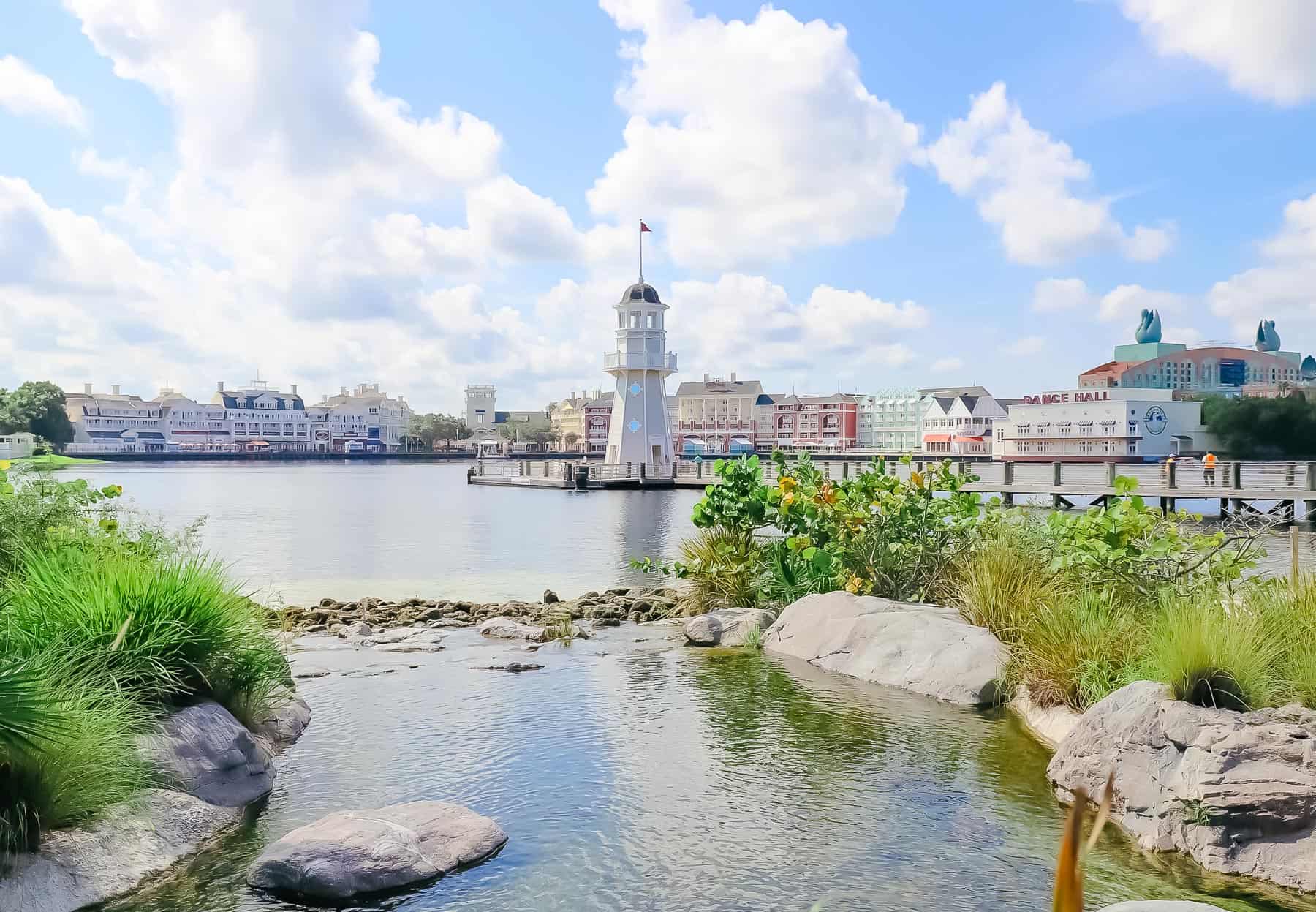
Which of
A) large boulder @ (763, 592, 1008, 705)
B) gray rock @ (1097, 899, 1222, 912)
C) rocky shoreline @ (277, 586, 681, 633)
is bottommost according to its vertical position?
rocky shoreline @ (277, 586, 681, 633)

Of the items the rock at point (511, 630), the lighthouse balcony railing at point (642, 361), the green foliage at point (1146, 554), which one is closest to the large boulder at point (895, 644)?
the green foliage at point (1146, 554)

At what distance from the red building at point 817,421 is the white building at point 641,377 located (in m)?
94.0

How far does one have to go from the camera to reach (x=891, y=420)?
159 metres

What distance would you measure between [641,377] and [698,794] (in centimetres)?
5322

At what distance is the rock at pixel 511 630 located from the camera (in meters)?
13.3

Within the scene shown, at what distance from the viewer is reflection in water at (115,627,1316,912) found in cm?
556

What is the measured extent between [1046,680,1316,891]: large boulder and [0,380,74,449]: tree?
347ft

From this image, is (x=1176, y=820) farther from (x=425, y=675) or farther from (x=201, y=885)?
(x=425, y=675)

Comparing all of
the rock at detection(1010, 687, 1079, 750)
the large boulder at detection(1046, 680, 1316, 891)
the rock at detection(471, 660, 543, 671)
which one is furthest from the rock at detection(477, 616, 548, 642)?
the large boulder at detection(1046, 680, 1316, 891)

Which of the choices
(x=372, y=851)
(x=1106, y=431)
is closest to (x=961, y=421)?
(x=1106, y=431)

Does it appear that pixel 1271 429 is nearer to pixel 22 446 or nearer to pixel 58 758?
pixel 22 446

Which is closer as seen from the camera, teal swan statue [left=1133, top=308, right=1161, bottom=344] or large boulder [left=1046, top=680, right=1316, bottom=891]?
large boulder [left=1046, top=680, right=1316, bottom=891]

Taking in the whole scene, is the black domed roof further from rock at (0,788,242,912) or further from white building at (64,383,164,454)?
white building at (64,383,164,454)

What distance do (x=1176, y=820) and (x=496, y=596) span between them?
14.3 meters
